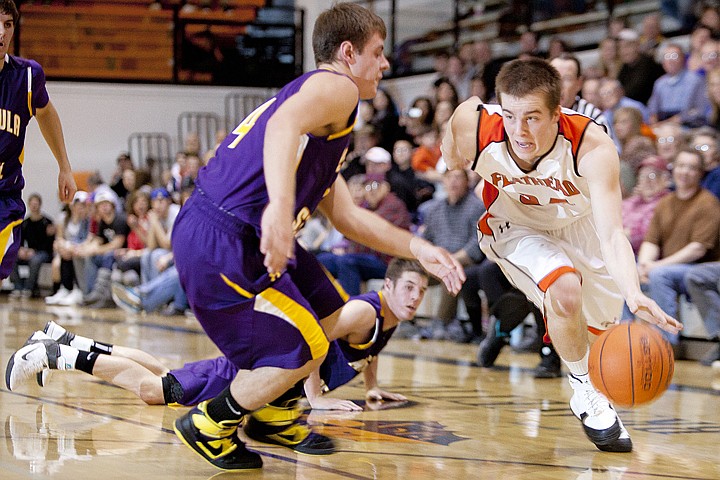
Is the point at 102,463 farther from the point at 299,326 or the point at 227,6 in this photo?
the point at 227,6

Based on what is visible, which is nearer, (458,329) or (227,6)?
(458,329)

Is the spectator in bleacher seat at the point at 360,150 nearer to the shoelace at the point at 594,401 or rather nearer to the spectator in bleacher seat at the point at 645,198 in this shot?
the spectator in bleacher seat at the point at 645,198

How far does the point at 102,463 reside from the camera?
3.26 m

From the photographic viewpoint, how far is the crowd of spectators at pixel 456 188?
23.2 ft

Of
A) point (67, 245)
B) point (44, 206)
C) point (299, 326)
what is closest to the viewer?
point (299, 326)

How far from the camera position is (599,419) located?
374 centimetres

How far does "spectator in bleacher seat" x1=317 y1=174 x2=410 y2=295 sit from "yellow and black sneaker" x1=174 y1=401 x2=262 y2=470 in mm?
5576

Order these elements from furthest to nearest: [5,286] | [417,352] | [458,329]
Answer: [5,286]
[458,329]
[417,352]

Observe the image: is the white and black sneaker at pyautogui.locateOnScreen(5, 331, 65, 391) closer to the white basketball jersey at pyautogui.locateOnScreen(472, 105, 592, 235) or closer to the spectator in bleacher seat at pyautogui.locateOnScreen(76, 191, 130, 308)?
the white basketball jersey at pyautogui.locateOnScreen(472, 105, 592, 235)

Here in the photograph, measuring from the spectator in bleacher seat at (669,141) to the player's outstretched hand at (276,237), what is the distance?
5611mm

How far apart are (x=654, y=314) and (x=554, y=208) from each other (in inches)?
45.9

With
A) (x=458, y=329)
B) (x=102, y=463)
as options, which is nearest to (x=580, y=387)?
(x=102, y=463)

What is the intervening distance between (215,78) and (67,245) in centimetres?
473

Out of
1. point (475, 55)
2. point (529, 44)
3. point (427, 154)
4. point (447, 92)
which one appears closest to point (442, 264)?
point (427, 154)
